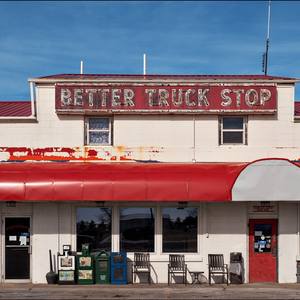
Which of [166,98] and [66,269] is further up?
[166,98]

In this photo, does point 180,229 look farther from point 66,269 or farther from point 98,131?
point 98,131

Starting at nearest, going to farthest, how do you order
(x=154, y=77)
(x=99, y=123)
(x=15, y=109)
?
(x=99, y=123)
(x=154, y=77)
(x=15, y=109)

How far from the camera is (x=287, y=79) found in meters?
20.3

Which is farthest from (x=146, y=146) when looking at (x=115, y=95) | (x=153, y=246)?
(x=153, y=246)

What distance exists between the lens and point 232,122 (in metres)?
20.4

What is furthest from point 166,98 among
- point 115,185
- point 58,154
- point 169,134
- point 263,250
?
point 263,250

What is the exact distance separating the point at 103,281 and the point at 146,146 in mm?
4711

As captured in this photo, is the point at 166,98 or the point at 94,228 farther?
Answer: the point at 166,98

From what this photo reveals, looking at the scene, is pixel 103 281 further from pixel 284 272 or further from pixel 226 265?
pixel 284 272

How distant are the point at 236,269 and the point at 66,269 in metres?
5.51

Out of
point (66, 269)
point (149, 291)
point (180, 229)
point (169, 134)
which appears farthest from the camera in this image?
point (169, 134)

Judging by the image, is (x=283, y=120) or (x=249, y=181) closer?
(x=249, y=181)

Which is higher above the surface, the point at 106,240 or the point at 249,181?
the point at 249,181

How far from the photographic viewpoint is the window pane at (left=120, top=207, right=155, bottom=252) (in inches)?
778
